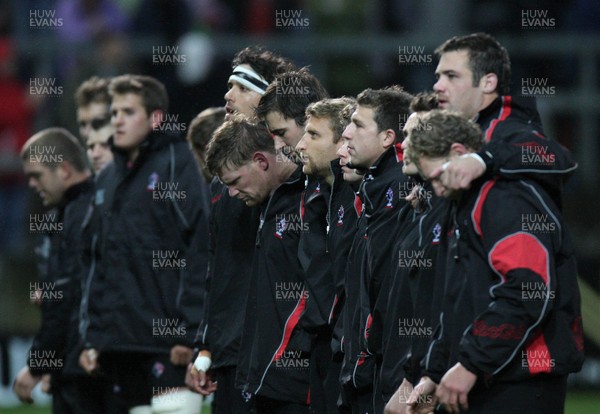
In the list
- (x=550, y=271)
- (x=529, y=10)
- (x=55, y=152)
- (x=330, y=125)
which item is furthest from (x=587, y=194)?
(x=550, y=271)

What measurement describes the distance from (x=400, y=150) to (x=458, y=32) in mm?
7421

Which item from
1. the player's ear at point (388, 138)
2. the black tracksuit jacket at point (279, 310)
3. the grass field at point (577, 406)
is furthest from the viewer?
the grass field at point (577, 406)

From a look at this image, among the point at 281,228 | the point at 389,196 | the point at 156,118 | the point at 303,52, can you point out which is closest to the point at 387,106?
the point at 389,196

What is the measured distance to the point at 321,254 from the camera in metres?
5.89

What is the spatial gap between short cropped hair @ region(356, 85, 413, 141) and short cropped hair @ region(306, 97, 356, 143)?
0.16m

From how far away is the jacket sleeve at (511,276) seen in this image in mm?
4652

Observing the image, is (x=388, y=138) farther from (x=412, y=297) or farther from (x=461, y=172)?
(x=461, y=172)

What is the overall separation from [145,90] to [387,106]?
254 cm

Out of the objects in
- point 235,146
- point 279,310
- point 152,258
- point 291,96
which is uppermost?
point 291,96

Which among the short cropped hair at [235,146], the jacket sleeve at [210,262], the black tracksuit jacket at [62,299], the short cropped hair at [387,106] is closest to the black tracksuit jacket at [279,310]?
the short cropped hair at [235,146]

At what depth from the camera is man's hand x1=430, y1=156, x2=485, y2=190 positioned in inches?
187

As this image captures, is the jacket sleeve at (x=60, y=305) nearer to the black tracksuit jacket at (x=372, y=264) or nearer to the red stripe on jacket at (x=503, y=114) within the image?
the black tracksuit jacket at (x=372, y=264)

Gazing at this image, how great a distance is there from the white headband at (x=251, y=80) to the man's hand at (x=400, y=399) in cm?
231

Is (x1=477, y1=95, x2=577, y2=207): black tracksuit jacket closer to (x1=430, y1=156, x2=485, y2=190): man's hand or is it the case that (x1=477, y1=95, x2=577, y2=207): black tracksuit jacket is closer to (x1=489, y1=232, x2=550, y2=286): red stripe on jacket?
(x1=430, y1=156, x2=485, y2=190): man's hand
